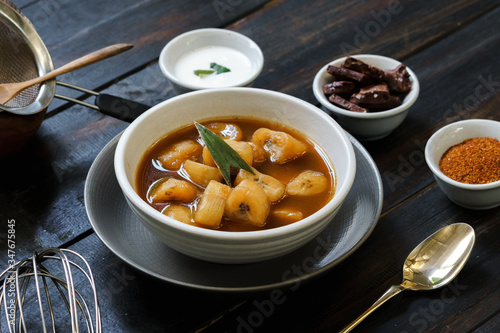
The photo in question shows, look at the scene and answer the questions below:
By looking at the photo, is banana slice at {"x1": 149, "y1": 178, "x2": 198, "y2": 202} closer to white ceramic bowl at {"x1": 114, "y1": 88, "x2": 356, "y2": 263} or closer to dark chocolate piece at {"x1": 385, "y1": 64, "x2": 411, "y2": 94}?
white ceramic bowl at {"x1": 114, "y1": 88, "x2": 356, "y2": 263}

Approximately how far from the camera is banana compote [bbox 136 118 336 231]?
1.24m

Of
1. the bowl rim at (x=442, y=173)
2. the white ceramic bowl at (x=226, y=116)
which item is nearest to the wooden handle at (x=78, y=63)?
the white ceramic bowl at (x=226, y=116)

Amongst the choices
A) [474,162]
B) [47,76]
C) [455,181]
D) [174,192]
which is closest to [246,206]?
[174,192]

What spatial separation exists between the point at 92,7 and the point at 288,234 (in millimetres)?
1587

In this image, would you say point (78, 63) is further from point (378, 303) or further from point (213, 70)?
point (378, 303)

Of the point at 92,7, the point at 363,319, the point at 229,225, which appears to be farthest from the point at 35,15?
the point at 363,319

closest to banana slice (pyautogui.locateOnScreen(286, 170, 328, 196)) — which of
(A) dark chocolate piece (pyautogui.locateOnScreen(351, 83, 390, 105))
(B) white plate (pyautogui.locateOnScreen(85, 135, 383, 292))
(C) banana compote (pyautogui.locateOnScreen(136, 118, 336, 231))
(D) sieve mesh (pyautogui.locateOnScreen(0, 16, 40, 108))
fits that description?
(C) banana compote (pyautogui.locateOnScreen(136, 118, 336, 231))

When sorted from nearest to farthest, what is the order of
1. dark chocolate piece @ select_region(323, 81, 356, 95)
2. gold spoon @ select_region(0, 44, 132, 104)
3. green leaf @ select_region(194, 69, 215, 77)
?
gold spoon @ select_region(0, 44, 132, 104)
dark chocolate piece @ select_region(323, 81, 356, 95)
green leaf @ select_region(194, 69, 215, 77)

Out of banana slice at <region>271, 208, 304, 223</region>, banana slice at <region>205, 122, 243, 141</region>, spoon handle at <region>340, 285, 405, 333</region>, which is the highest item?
banana slice at <region>205, 122, 243, 141</region>

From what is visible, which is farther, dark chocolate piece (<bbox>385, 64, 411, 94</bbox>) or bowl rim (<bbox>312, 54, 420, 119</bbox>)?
dark chocolate piece (<bbox>385, 64, 411, 94</bbox>)

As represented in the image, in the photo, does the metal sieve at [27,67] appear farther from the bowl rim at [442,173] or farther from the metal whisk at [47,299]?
the bowl rim at [442,173]

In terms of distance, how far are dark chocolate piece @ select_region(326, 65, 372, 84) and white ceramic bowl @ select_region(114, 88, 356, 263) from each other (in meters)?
0.38

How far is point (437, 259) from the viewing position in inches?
53.0

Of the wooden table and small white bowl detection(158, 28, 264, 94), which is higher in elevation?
small white bowl detection(158, 28, 264, 94)
